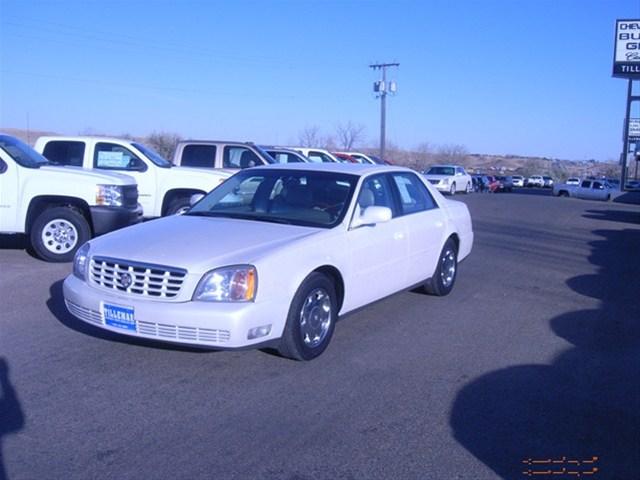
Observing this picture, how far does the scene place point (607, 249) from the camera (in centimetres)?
1326

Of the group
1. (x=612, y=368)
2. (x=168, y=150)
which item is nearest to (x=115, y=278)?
(x=612, y=368)

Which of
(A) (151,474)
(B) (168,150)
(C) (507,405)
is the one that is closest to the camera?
(A) (151,474)

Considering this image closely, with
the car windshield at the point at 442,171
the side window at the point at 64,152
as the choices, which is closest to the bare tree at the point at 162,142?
the car windshield at the point at 442,171

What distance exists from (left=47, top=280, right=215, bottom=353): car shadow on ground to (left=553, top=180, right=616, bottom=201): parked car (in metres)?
40.0

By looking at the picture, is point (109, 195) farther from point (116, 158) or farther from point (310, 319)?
point (310, 319)

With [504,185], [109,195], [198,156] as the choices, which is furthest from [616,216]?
[504,185]

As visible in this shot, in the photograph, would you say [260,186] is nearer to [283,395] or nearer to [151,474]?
[283,395]

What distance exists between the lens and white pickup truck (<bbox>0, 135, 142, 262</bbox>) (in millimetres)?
9828

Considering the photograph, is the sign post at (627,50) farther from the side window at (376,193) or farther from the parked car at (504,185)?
the side window at (376,193)

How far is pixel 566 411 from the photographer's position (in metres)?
4.75

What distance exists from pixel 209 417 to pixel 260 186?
9.57 feet

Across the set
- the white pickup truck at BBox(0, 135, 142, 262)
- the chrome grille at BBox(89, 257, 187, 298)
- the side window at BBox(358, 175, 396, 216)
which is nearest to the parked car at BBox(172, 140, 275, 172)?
the white pickup truck at BBox(0, 135, 142, 262)

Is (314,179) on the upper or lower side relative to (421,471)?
upper

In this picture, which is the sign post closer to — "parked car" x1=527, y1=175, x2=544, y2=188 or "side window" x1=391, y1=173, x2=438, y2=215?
"parked car" x1=527, y1=175, x2=544, y2=188
